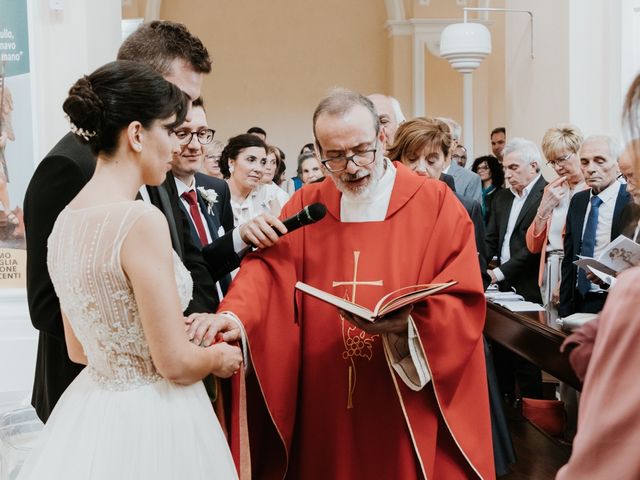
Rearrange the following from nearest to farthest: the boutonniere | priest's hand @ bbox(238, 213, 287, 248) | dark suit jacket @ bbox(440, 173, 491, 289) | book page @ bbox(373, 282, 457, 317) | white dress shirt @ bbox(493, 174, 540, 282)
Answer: book page @ bbox(373, 282, 457, 317) < priest's hand @ bbox(238, 213, 287, 248) < the boutonniere < dark suit jacket @ bbox(440, 173, 491, 289) < white dress shirt @ bbox(493, 174, 540, 282)

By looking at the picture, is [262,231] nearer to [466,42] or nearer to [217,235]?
[217,235]

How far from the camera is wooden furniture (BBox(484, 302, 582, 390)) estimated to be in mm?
4191

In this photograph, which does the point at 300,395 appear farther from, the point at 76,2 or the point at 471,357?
the point at 76,2

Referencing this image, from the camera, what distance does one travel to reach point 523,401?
595cm

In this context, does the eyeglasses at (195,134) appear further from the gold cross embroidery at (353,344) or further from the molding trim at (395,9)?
the molding trim at (395,9)

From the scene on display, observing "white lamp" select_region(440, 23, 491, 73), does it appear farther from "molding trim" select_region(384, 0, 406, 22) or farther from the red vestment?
the red vestment

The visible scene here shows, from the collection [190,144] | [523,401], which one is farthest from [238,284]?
[523,401]

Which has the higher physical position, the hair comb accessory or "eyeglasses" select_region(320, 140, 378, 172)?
the hair comb accessory

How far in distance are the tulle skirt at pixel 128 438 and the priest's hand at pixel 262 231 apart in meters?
0.74

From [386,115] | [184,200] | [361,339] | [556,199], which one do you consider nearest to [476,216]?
[386,115]

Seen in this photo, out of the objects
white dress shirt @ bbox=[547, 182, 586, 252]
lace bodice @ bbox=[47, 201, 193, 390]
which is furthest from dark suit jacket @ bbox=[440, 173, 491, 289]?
lace bodice @ bbox=[47, 201, 193, 390]

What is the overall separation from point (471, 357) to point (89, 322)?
134 cm

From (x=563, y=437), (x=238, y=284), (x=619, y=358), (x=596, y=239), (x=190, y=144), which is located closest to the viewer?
(x=619, y=358)

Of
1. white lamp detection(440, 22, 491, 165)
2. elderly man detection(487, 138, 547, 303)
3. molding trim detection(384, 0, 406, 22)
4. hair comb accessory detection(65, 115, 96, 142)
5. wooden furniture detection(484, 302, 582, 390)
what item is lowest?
wooden furniture detection(484, 302, 582, 390)
